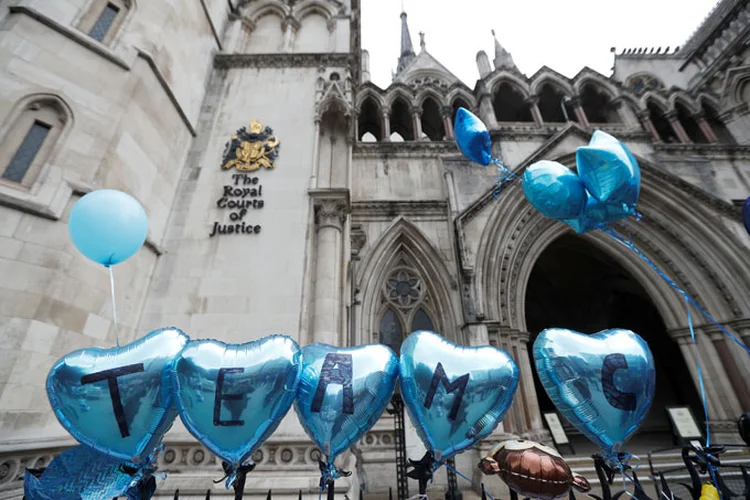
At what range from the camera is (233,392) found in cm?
226

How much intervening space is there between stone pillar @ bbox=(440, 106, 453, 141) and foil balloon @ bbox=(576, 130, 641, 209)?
24.4 feet

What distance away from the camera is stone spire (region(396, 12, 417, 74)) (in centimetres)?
3546

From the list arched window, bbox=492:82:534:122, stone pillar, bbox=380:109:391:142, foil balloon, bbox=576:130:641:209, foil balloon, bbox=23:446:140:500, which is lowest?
foil balloon, bbox=23:446:140:500

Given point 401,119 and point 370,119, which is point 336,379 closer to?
point 370,119

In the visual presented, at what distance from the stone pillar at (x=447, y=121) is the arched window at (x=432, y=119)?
34.4 inches

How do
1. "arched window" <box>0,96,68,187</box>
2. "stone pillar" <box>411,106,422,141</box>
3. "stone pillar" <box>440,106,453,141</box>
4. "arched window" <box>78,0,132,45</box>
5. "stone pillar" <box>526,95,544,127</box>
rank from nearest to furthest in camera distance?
"arched window" <box>0,96,68,187</box>
"arched window" <box>78,0,132,45</box>
"stone pillar" <box>411,106,422,141</box>
"stone pillar" <box>440,106,453,141</box>
"stone pillar" <box>526,95,544,127</box>

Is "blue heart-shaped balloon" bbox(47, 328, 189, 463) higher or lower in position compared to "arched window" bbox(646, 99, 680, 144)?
lower

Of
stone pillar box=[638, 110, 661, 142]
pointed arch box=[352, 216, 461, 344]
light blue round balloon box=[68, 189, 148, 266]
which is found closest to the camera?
light blue round balloon box=[68, 189, 148, 266]

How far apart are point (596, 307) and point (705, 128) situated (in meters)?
7.89

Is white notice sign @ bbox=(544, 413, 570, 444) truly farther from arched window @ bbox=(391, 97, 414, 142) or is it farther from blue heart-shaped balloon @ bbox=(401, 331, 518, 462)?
arched window @ bbox=(391, 97, 414, 142)

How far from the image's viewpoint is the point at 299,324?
5645mm

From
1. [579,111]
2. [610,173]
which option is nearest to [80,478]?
[610,173]

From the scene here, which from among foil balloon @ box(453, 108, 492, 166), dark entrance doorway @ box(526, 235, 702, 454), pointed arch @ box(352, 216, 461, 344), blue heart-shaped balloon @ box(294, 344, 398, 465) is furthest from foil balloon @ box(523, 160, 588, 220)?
dark entrance doorway @ box(526, 235, 702, 454)

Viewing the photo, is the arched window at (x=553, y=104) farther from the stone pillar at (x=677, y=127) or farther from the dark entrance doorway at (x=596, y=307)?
the dark entrance doorway at (x=596, y=307)
